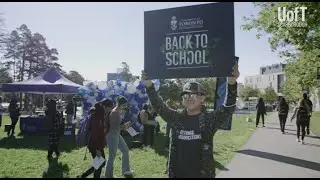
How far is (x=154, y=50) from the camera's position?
194 inches

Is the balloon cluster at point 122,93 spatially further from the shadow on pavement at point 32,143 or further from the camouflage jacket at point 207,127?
the camouflage jacket at point 207,127

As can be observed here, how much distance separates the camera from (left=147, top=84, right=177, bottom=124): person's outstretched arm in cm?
436

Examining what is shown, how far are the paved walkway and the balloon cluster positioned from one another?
535 centimetres

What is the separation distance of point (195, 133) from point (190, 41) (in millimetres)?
1369

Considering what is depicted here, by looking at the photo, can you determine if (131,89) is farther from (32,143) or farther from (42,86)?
(42,86)

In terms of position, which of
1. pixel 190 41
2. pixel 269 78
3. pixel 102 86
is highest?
pixel 269 78

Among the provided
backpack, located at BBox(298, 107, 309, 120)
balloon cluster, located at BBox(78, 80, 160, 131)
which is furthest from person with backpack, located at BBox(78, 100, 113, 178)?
backpack, located at BBox(298, 107, 309, 120)

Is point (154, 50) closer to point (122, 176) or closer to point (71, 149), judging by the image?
point (122, 176)

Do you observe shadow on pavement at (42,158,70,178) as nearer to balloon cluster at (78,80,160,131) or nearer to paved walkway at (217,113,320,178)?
paved walkway at (217,113,320,178)

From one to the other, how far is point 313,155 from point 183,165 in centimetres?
832

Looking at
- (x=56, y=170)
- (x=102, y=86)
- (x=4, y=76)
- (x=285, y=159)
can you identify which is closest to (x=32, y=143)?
(x=102, y=86)

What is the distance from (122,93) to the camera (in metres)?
16.3

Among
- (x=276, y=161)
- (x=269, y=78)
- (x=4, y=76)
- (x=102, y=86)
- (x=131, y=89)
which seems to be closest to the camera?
(x=276, y=161)

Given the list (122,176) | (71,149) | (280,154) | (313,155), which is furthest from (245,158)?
(71,149)
